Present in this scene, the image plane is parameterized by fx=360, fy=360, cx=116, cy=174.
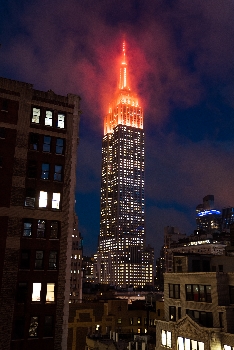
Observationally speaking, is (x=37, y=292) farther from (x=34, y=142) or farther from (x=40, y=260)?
(x=34, y=142)

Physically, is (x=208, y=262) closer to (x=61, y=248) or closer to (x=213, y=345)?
(x=213, y=345)

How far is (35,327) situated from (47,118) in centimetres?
2348

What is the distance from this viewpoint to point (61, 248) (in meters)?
40.7

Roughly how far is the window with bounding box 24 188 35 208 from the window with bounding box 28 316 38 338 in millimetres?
11910

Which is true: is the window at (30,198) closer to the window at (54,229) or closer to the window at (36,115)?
the window at (54,229)

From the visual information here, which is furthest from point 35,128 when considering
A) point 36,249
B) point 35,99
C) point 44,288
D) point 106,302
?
point 106,302

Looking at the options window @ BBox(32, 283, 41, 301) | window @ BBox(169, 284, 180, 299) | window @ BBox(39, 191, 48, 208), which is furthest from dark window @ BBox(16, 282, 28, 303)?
window @ BBox(169, 284, 180, 299)

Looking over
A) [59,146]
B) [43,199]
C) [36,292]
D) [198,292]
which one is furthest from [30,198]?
[198,292]

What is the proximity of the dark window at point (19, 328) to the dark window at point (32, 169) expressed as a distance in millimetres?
15171

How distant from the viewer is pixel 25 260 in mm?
38719

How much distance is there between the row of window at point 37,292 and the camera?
37594 millimetres

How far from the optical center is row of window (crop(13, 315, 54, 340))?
36469 mm

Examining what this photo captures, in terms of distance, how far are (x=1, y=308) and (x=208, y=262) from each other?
37079 millimetres

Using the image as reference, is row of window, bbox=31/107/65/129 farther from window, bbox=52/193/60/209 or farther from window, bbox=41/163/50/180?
window, bbox=52/193/60/209
